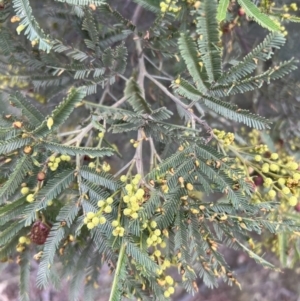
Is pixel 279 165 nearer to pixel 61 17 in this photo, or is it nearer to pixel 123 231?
A: pixel 123 231

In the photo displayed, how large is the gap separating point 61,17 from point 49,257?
0.59 meters

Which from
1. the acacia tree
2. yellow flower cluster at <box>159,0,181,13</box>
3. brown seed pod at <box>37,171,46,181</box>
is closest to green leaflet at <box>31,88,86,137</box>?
the acacia tree

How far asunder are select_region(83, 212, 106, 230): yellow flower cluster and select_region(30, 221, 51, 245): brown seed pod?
145 mm

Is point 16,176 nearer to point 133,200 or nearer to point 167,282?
point 133,200

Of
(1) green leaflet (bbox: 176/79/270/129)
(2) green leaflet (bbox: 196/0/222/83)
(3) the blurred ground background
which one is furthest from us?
(3) the blurred ground background

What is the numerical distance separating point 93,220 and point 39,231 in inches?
7.3

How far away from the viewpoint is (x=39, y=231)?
0.76 m

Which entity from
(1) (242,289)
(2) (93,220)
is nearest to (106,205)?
(2) (93,220)

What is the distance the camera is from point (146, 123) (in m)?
0.75

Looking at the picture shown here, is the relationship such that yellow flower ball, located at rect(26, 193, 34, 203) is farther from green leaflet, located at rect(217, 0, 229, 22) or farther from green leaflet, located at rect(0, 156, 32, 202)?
green leaflet, located at rect(217, 0, 229, 22)

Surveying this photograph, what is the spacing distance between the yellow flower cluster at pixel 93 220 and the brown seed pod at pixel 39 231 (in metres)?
0.14

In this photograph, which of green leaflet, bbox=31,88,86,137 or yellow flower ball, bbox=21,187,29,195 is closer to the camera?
green leaflet, bbox=31,88,86,137

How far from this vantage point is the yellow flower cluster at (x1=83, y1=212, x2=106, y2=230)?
0.63m

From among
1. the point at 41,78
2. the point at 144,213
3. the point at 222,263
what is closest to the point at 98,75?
the point at 41,78
